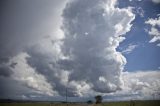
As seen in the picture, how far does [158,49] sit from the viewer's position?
11016 mm

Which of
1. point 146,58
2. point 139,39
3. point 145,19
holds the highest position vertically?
point 145,19

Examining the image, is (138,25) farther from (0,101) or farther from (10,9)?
(0,101)

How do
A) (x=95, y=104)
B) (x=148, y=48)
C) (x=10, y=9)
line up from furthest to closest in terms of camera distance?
(x=95, y=104) → (x=148, y=48) → (x=10, y=9)

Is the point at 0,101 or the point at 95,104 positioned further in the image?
the point at 95,104

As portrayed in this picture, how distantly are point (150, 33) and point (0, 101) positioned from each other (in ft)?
21.1

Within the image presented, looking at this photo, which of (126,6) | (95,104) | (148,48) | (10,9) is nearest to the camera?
(10,9)

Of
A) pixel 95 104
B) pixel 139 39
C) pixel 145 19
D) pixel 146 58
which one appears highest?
pixel 145 19

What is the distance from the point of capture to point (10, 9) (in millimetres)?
9195

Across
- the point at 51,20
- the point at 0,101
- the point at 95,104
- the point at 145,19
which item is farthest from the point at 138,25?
the point at 0,101

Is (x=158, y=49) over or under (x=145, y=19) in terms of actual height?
under

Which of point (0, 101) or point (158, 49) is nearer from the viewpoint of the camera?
point (0, 101)

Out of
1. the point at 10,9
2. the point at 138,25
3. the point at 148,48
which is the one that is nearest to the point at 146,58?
the point at 148,48

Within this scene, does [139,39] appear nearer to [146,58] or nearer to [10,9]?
[146,58]

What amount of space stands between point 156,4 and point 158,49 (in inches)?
72.9
